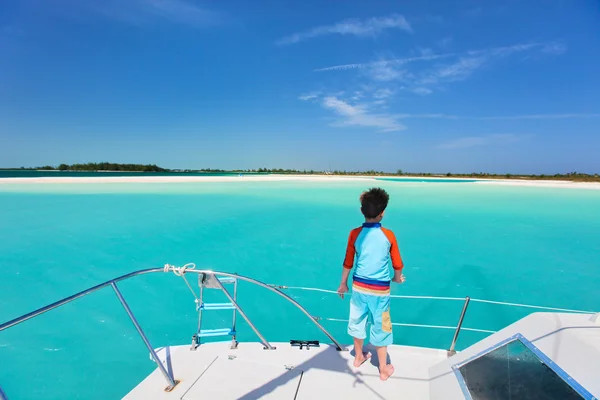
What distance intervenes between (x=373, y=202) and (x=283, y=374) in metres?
1.36

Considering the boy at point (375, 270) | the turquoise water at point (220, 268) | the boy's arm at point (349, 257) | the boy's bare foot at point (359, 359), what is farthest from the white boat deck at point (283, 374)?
the turquoise water at point (220, 268)

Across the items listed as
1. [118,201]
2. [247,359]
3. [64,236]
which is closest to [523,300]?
[247,359]

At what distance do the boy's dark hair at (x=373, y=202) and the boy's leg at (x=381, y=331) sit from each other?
59 cm

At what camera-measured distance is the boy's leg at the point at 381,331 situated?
1.98 meters

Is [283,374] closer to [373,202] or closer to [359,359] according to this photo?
[359,359]

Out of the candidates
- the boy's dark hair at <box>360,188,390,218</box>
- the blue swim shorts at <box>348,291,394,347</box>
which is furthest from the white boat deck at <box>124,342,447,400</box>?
the boy's dark hair at <box>360,188,390,218</box>

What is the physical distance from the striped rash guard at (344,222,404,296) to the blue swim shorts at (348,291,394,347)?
0.06 meters

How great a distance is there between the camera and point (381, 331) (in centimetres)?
199

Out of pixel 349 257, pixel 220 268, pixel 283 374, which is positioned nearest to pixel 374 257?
pixel 349 257

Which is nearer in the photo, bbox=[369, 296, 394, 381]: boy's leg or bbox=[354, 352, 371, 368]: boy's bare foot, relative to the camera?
bbox=[369, 296, 394, 381]: boy's leg

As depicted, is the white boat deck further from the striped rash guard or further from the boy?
the striped rash guard

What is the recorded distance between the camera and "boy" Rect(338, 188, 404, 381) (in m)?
1.95

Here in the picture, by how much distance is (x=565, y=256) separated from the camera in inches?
301

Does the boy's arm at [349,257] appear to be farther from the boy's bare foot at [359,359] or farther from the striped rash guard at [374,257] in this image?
the boy's bare foot at [359,359]
